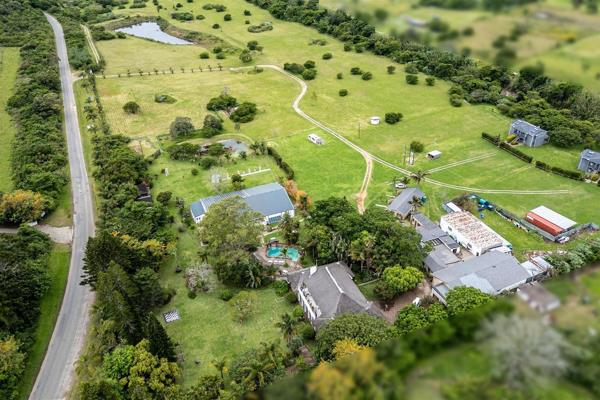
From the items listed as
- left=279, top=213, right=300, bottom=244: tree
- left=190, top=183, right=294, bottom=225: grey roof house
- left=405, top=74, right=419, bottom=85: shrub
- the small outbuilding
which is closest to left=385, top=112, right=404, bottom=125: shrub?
left=405, top=74, right=419, bottom=85: shrub

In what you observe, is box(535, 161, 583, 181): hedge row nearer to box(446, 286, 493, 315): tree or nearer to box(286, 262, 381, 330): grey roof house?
box(446, 286, 493, 315): tree

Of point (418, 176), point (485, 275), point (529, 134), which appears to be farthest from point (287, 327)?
point (529, 134)

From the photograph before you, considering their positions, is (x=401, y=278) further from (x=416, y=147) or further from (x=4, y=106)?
(x=4, y=106)

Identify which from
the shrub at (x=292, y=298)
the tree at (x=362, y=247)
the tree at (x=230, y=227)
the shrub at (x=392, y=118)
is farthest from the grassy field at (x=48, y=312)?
the shrub at (x=392, y=118)

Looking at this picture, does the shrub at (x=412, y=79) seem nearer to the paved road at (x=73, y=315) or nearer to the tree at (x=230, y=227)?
the tree at (x=230, y=227)

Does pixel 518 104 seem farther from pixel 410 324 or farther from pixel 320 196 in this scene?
pixel 410 324

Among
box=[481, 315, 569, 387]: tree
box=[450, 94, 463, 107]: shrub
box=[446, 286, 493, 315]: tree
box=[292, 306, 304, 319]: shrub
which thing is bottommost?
box=[292, 306, 304, 319]: shrub

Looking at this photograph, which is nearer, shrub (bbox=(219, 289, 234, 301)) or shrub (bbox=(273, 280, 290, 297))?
shrub (bbox=(219, 289, 234, 301))

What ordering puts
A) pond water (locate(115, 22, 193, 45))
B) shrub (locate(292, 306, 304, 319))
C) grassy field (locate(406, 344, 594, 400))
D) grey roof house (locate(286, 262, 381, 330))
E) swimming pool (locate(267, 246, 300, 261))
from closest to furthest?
grassy field (locate(406, 344, 594, 400))
grey roof house (locate(286, 262, 381, 330))
shrub (locate(292, 306, 304, 319))
swimming pool (locate(267, 246, 300, 261))
pond water (locate(115, 22, 193, 45))
